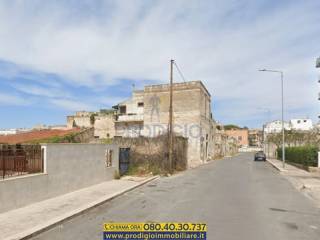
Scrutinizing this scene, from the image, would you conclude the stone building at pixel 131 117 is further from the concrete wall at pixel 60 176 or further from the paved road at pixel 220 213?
the paved road at pixel 220 213

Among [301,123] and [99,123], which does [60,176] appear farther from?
[301,123]

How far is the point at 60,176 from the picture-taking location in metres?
13.0

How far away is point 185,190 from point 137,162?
961 centimetres

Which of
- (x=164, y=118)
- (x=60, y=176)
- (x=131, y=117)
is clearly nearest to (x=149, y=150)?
(x=60, y=176)

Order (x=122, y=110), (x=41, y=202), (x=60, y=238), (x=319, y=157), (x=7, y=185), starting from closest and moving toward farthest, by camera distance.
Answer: (x=60, y=238), (x=7, y=185), (x=41, y=202), (x=319, y=157), (x=122, y=110)

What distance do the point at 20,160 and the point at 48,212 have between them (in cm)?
247

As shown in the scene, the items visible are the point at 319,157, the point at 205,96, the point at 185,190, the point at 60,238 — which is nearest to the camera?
the point at 60,238

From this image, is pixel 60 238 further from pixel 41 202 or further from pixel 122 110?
pixel 122 110

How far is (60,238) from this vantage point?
295 inches

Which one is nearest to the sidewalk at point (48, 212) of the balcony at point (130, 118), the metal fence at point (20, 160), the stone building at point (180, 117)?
the metal fence at point (20, 160)

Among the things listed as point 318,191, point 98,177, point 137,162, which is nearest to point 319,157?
point 318,191

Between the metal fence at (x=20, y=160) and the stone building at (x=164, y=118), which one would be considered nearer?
the metal fence at (x=20, y=160)

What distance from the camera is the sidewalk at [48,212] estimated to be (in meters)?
7.84

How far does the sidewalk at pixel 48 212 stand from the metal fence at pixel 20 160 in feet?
4.08
